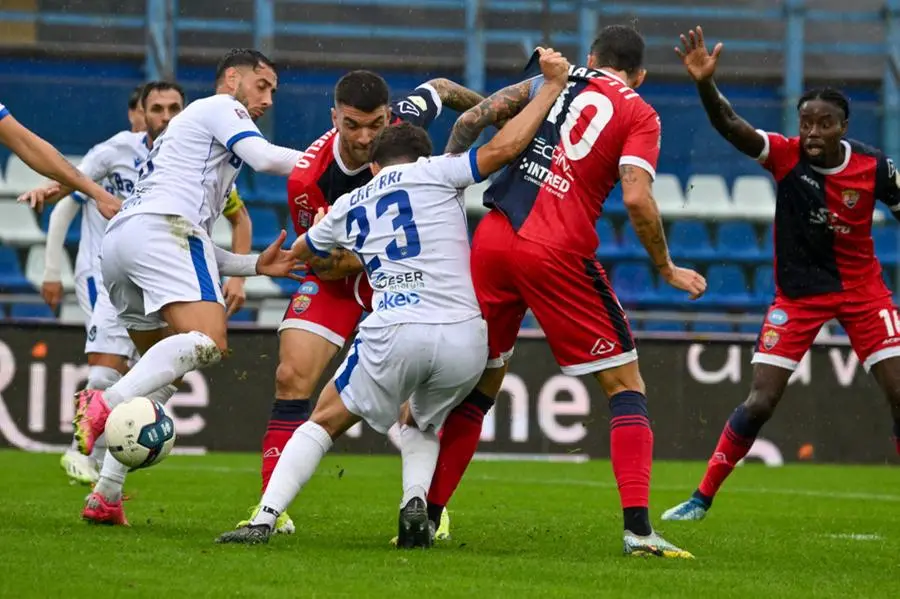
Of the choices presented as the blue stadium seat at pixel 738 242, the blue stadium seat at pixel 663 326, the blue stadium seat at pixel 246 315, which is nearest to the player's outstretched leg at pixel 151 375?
the blue stadium seat at pixel 246 315

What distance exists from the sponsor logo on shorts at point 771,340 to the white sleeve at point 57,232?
4699 mm

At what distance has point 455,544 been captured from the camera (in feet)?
20.5

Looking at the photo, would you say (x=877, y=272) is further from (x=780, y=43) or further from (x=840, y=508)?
(x=780, y=43)

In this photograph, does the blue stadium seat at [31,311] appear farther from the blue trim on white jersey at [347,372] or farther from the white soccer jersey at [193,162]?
the blue trim on white jersey at [347,372]

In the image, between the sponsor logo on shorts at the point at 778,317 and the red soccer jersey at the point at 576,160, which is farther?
the sponsor logo on shorts at the point at 778,317

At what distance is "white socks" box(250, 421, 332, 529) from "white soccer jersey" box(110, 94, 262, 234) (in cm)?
133

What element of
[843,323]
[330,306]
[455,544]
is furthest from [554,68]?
[843,323]

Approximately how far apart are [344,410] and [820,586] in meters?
1.94

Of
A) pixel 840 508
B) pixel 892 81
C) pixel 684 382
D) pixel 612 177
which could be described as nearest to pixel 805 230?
pixel 840 508

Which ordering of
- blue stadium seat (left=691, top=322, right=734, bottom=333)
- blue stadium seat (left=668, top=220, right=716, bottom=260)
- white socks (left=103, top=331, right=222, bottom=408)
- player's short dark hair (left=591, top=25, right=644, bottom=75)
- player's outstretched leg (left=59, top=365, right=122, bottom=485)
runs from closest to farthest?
white socks (left=103, top=331, right=222, bottom=408), player's short dark hair (left=591, top=25, right=644, bottom=75), player's outstretched leg (left=59, top=365, right=122, bottom=485), blue stadium seat (left=691, top=322, right=734, bottom=333), blue stadium seat (left=668, top=220, right=716, bottom=260)

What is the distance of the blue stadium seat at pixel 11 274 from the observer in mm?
14789

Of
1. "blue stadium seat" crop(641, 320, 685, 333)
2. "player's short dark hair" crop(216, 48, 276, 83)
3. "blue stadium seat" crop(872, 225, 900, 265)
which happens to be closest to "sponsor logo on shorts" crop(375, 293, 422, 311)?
"player's short dark hair" crop(216, 48, 276, 83)

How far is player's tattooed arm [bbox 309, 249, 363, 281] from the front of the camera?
256 inches

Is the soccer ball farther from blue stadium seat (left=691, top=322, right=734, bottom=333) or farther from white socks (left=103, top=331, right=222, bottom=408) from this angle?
blue stadium seat (left=691, top=322, right=734, bottom=333)
